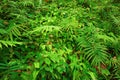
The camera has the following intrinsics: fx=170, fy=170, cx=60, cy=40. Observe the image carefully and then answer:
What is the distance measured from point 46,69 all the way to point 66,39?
91 centimetres

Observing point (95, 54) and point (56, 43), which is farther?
point (56, 43)

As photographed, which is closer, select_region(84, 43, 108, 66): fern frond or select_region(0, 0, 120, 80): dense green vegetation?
select_region(0, 0, 120, 80): dense green vegetation

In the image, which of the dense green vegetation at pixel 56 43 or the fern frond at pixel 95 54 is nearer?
the dense green vegetation at pixel 56 43

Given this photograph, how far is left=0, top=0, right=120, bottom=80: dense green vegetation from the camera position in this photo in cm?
274

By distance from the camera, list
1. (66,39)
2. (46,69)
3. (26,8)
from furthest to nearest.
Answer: (26,8)
(66,39)
(46,69)

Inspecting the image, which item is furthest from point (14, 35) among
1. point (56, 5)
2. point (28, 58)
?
point (56, 5)

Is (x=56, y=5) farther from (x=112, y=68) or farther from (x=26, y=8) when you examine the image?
(x=112, y=68)

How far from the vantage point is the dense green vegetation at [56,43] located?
274 centimetres

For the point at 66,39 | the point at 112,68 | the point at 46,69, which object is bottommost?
the point at 112,68

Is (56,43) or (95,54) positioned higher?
(56,43)

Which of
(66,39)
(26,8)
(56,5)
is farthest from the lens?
(56,5)

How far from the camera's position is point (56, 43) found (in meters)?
3.23

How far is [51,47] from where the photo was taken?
303 cm

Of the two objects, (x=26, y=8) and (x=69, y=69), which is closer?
(x=69, y=69)
